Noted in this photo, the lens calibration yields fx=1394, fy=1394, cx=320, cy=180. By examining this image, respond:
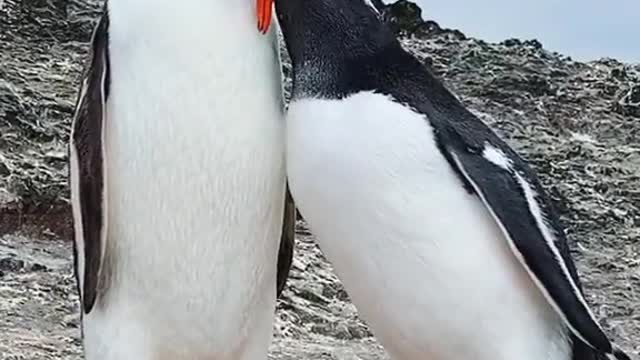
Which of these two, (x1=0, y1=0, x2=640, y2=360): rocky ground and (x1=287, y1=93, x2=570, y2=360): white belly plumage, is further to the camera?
(x1=0, y1=0, x2=640, y2=360): rocky ground

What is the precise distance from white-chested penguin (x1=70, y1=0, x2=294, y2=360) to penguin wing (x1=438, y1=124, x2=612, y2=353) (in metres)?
0.23

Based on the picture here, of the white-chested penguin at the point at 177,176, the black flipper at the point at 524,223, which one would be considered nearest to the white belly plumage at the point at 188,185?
the white-chested penguin at the point at 177,176

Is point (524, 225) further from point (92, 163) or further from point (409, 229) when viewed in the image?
point (92, 163)

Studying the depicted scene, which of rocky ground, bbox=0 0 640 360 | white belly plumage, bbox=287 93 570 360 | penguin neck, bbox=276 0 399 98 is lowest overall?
rocky ground, bbox=0 0 640 360

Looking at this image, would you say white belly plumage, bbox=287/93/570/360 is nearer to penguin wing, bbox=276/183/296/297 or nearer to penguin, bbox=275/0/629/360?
penguin, bbox=275/0/629/360

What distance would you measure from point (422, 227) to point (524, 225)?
0.12 meters

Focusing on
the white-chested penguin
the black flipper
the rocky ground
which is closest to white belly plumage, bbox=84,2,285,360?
the white-chested penguin

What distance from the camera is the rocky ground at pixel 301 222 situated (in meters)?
2.85

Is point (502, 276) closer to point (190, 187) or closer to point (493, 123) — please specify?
point (190, 187)

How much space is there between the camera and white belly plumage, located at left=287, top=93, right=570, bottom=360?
62.5 inches

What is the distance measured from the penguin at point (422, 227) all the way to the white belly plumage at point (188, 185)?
2.4 inches

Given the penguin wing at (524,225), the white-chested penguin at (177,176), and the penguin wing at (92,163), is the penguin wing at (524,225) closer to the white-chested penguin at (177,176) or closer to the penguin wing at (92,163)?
the white-chested penguin at (177,176)

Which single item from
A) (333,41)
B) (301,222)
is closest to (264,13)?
(333,41)

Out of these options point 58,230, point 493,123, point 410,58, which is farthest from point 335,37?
point 493,123
